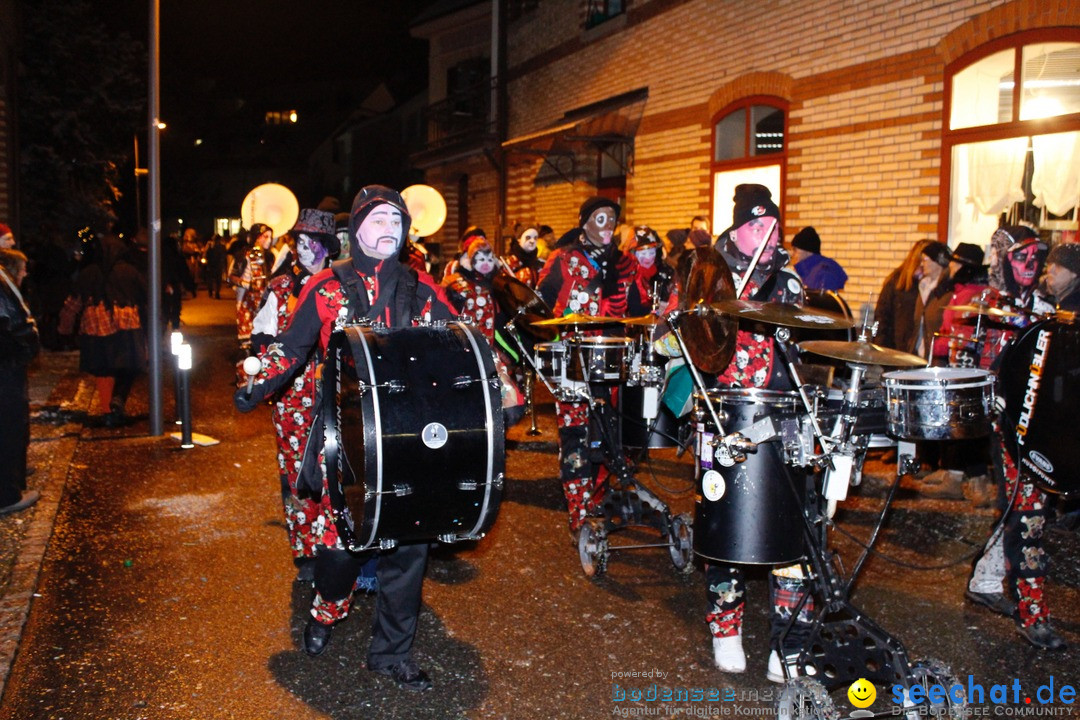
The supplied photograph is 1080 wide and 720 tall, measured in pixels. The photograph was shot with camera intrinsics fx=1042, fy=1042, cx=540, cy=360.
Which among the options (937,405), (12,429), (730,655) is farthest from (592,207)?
(12,429)

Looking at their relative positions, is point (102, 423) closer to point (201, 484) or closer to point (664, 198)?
point (201, 484)

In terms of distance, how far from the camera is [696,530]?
14.0 feet

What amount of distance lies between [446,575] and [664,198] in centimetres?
959

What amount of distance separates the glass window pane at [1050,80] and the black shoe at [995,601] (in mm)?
5251

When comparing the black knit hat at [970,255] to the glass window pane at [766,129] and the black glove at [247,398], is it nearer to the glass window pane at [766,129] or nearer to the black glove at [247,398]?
the glass window pane at [766,129]

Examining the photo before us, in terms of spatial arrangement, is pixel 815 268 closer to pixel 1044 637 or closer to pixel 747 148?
pixel 747 148

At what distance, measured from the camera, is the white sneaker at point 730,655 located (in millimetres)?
4602

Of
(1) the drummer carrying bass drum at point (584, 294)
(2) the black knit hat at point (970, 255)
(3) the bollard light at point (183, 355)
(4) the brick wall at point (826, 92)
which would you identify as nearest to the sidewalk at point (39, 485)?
(3) the bollard light at point (183, 355)

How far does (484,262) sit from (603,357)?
301cm

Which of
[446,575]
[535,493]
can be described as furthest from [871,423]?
[535,493]

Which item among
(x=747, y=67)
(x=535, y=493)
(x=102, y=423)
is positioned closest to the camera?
(x=535, y=493)

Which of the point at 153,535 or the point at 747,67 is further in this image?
the point at 747,67

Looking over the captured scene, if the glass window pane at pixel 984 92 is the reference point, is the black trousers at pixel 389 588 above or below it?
below

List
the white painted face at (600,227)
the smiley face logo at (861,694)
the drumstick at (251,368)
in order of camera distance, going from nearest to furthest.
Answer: the smiley face logo at (861,694)
the drumstick at (251,368)
the white painted face at (600,227)
